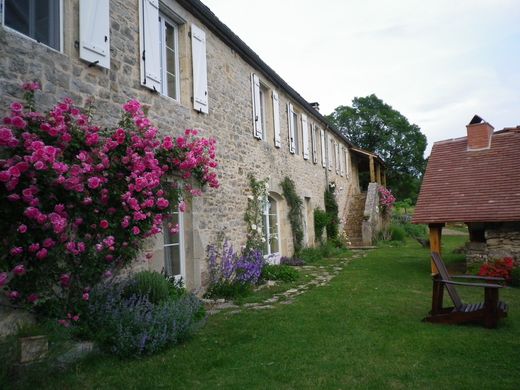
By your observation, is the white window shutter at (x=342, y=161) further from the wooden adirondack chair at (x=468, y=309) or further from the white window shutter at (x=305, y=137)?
the wooden adirondack chair at (x=468, y=309)

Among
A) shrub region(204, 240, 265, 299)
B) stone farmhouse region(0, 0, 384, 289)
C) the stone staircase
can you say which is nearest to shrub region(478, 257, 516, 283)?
shrub region(204, 240, 265, 299)

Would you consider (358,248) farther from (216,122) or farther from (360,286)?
(216,122)

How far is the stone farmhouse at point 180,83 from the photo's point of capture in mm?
4090

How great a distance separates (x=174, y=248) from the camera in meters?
6.17

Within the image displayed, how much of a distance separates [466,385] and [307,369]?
1.22m

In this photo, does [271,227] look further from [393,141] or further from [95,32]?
[393,141]

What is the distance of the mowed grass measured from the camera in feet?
10.3

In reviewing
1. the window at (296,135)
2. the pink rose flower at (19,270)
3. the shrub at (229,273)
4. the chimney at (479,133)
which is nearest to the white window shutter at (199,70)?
the shrub at (229,273)

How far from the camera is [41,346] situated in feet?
10.2

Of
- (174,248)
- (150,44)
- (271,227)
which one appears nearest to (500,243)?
(271,227)

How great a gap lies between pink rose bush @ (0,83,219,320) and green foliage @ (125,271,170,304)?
28cm

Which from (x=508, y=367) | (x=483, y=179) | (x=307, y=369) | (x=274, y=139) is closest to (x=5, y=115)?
(x=307, y=369)

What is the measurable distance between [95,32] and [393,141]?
106ft

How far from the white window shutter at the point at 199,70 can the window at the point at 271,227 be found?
11.7 ft
